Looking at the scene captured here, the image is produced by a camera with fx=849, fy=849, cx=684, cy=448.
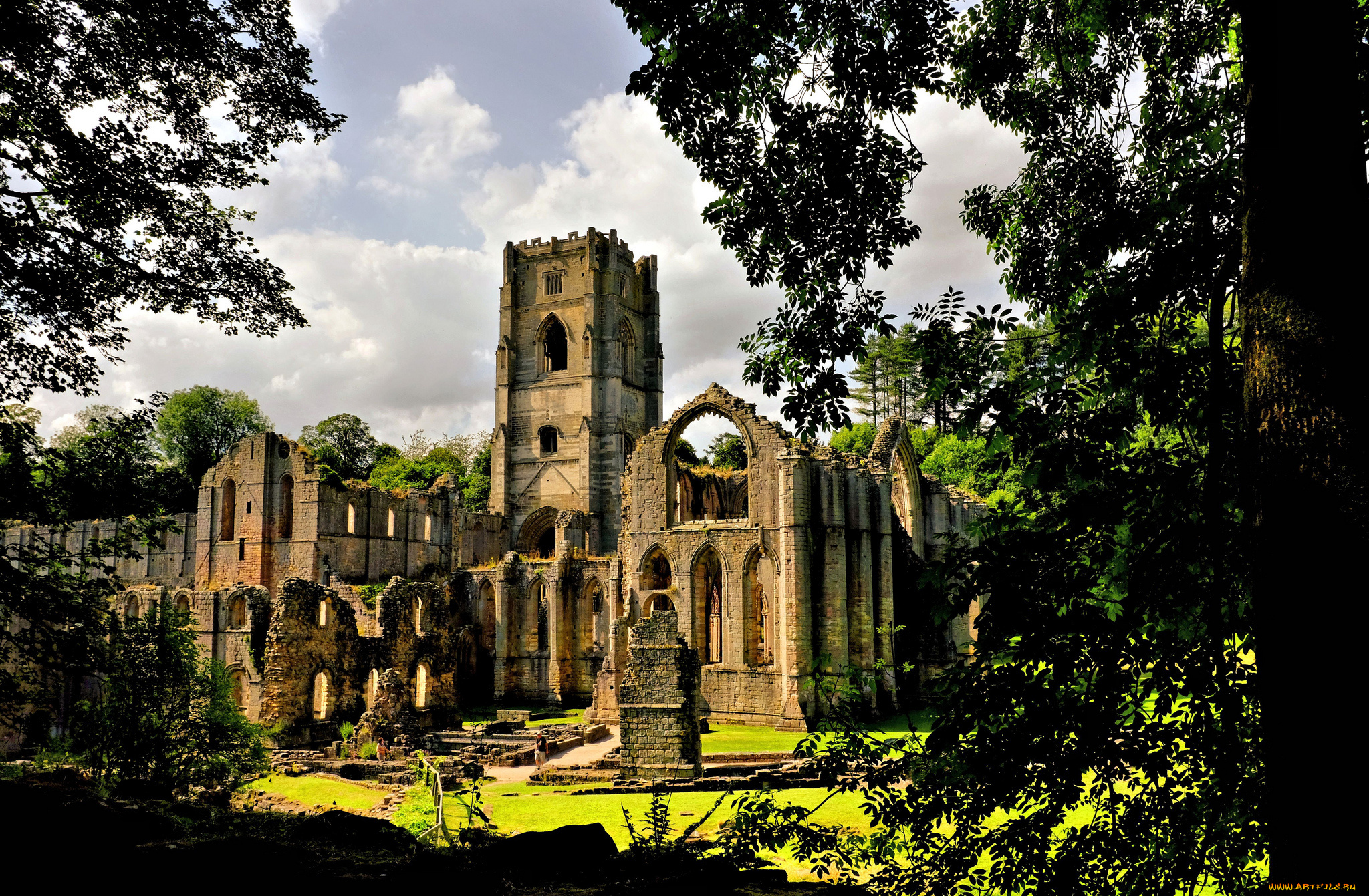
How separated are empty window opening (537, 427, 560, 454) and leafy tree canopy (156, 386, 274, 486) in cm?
2335

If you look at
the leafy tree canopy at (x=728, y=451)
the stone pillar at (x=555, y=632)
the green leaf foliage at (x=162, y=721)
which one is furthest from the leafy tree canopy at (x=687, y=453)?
the green leaf foliage at (x=162, y=721)

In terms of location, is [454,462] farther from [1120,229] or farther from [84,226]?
[1120,229]

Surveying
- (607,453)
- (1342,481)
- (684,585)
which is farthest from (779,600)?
(607,453)

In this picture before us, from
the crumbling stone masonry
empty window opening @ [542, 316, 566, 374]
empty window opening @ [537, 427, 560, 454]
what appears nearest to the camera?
the crumbling stone masonry

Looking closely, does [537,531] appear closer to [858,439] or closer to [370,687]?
[858,439]

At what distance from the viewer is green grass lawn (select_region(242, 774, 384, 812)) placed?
51.5 ft

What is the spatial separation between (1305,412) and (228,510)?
40617 millimetres

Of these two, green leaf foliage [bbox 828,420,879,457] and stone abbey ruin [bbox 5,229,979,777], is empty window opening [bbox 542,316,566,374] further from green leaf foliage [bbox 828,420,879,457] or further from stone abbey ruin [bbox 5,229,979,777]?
green leaf foliage [bbox 828,420,879,457]

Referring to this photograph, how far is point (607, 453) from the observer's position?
48062mm

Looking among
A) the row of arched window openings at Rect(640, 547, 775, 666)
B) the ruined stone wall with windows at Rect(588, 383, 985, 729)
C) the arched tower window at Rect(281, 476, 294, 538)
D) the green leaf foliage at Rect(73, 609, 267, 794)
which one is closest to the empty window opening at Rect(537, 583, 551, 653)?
the row of arched window openings at Rect(640, 547, 775, 666)

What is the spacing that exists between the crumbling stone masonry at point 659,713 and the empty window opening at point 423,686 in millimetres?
10504

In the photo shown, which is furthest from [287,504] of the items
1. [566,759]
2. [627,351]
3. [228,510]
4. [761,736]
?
[761,736]

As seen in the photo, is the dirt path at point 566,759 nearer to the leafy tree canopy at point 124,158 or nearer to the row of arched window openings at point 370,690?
the row of arched window openings at point 370,690

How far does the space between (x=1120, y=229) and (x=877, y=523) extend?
65.3ft
